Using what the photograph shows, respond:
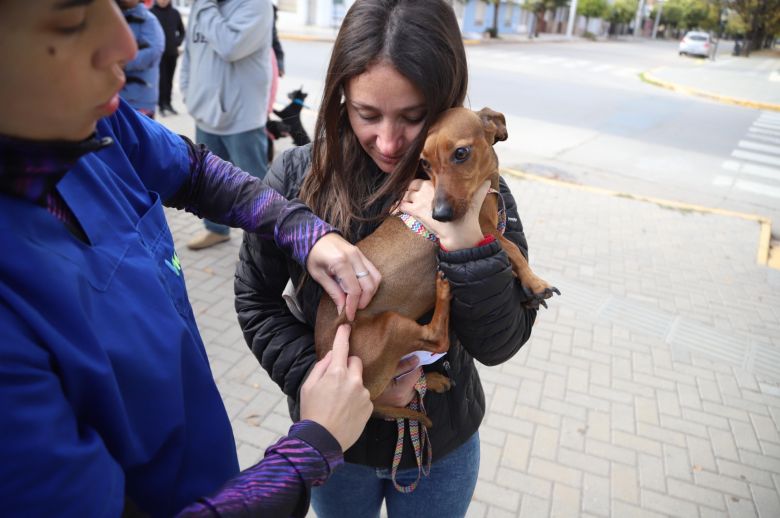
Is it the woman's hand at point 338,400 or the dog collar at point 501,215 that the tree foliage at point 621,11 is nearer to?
the dog collar at point 501,215

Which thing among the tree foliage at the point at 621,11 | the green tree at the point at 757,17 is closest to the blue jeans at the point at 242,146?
the green tree at the point at 757,17

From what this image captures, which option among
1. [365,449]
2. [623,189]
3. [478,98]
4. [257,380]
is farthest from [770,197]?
[365,449]

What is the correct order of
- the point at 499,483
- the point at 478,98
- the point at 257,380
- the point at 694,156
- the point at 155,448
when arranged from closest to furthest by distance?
the point at 155,448
the point at 499,483
the point at 257,380
the point at 694,156
the point at 478,98

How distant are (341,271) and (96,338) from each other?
0.69 m

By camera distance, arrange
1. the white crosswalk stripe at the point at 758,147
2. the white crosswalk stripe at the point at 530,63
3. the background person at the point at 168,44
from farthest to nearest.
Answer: the white crosswalk stripe at the point at 530,63 → the white crosswalk stripe at the point at 758,147 → the background person at the point at 168,44

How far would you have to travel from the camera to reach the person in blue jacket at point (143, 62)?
4539 millimetres

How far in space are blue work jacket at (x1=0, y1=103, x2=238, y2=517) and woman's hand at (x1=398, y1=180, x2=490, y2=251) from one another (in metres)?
0.77

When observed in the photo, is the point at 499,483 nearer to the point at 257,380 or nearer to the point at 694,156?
the point at 257,380


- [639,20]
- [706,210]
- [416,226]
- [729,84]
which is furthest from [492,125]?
[639,20]

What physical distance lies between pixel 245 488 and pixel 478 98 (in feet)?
45.1

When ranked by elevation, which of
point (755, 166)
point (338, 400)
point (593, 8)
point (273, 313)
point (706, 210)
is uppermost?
point (593, 8)

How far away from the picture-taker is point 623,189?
333 inches

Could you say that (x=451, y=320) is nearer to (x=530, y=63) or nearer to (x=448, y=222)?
(x=448, y=222)

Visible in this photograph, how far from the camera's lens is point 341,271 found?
4.50 feet
